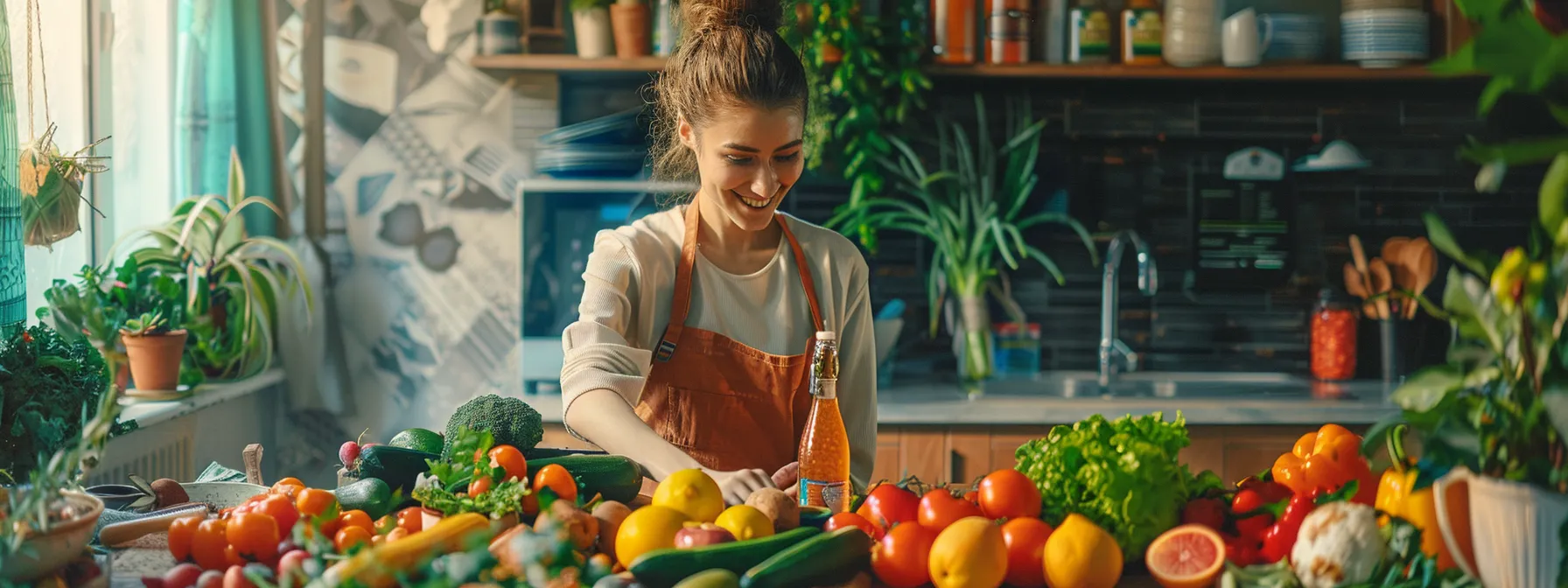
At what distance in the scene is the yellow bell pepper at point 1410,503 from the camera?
3.77 feet

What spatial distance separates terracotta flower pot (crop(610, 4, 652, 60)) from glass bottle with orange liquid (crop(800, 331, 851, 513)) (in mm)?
2094

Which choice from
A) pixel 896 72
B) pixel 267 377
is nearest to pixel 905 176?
pixel 896 72

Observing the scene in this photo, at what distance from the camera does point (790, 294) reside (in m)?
2.17

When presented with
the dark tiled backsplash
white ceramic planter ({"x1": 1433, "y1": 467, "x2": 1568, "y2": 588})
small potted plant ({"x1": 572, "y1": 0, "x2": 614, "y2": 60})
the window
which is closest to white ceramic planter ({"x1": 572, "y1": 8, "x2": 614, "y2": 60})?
small potted plant ({"x1": 572, "y1": 0, "x2": 614, "y2": 60})

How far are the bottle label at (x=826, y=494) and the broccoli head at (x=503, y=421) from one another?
0.37 m

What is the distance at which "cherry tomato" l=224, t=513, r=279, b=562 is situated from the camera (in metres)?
1.21

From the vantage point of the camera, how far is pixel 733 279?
2.15m

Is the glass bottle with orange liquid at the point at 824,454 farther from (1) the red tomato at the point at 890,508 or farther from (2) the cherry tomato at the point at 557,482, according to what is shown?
(2) the cherry tomato at the point at 557,482

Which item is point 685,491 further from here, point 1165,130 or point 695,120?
point 1165,130

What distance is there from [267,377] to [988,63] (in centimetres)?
228

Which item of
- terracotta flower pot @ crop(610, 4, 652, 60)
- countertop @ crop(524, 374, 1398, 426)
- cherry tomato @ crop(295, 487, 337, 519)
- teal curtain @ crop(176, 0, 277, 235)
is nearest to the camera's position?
cherry tomato @ crop(295, 487, 337, 519)

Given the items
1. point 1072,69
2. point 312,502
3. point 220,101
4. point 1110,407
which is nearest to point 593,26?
point 220,101

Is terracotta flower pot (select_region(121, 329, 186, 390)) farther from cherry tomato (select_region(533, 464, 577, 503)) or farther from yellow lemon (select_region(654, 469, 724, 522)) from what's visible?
yellow lemon (select_region(654, 469, 724, 522))

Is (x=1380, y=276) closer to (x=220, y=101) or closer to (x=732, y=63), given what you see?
(x=732, y=63)
